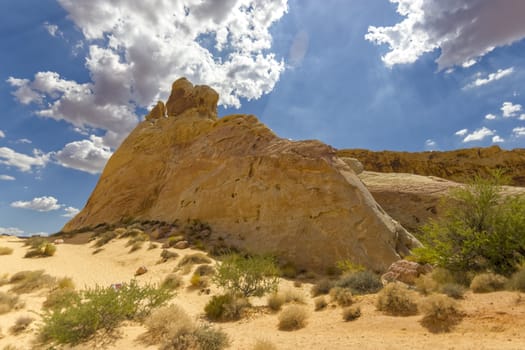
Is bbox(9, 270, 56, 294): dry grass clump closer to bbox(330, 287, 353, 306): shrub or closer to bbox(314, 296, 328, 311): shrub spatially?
bbox(314, 296, 328, 311): shrub

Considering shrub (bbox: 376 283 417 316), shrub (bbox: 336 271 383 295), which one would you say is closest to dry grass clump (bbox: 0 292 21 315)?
shrub (bbox: 336 271 383 295)

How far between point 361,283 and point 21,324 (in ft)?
27.7

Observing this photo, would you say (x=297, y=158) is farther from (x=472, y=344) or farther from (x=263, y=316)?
(x=472, y=344)

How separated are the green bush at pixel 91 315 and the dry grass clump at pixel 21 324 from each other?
648mm

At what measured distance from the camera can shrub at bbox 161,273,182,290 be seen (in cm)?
994

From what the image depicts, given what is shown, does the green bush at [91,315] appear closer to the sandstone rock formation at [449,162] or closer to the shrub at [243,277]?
the shrub at [243,277]

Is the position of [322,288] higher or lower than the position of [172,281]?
lower

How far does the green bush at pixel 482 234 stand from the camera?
7266 millimetres

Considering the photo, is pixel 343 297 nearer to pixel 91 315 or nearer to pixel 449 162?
pixel 91 315

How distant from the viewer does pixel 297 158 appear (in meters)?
15.8

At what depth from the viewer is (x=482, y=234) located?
7.30 metres

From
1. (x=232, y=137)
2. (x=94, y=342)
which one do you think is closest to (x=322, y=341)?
(x=94, y=342)

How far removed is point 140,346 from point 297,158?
1210cm

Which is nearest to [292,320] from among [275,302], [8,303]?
[275,302]
